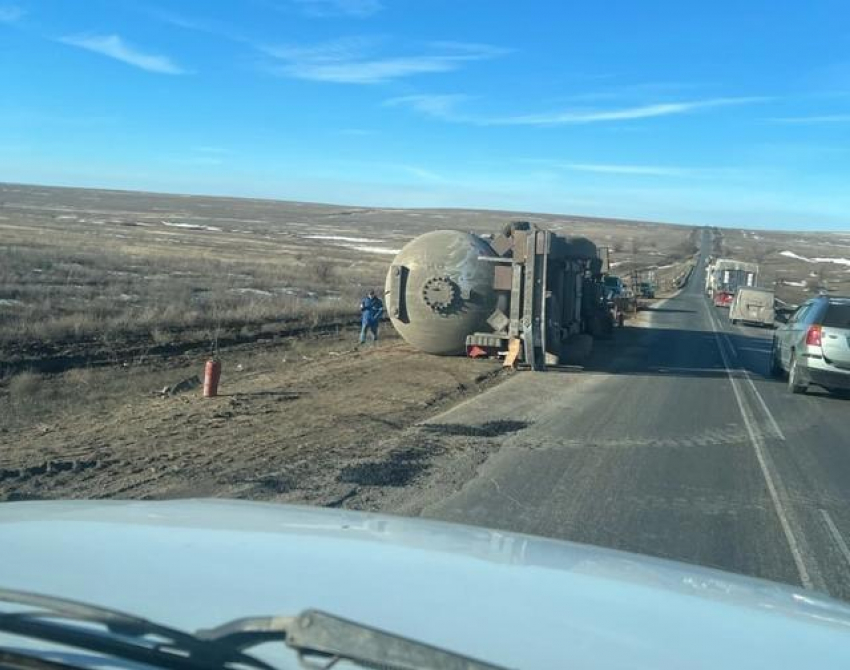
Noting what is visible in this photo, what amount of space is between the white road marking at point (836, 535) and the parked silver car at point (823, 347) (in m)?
8.02

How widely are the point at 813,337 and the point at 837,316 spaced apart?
58 cm

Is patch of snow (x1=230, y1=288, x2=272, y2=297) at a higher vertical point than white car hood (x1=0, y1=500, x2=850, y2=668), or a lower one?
lower

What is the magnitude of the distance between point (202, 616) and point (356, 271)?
5164 centimetres

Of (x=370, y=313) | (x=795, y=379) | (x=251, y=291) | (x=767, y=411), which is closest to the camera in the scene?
(x=767, y=411)

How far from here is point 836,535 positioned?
22.9 feet

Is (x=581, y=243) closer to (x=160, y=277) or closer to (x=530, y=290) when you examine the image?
(x=530, y=290)

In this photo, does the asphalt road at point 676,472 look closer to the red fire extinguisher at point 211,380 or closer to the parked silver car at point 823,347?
the parked silver car at point 823,347

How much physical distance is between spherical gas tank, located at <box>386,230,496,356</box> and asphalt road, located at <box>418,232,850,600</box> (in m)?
1.83

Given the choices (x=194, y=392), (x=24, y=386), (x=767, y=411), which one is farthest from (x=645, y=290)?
(x=24, y=386)

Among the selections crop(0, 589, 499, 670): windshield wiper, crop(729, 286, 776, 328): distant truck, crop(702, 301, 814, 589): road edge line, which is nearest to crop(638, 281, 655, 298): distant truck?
crop(729, 286, 776, 328): distant truck

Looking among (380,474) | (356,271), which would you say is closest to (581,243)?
(380,474)

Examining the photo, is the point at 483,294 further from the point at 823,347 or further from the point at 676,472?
the point at 676,472

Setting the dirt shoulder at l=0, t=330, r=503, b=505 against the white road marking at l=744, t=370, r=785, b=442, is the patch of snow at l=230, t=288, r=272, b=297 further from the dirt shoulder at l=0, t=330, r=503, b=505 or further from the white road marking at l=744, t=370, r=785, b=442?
the white road marking at l=744, t=370, r=785, b=442

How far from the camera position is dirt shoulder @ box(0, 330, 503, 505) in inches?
309
